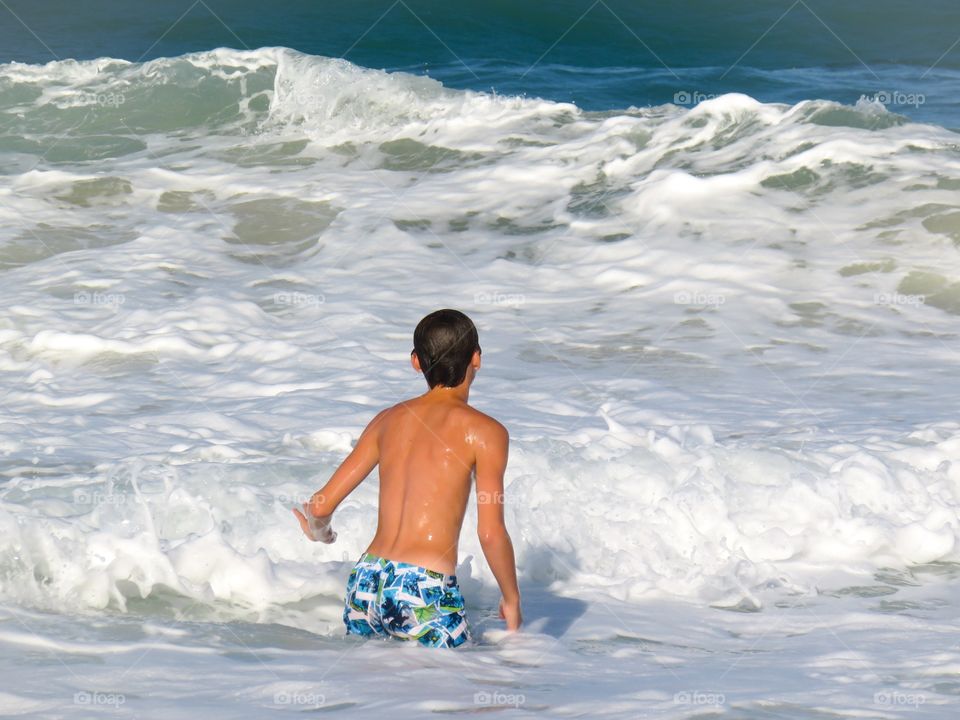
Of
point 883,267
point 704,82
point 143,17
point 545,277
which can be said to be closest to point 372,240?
point 545,277

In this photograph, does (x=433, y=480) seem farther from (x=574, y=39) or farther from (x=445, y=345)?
(x=574, y=39)

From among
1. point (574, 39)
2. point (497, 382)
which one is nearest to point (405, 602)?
point (497, 382)

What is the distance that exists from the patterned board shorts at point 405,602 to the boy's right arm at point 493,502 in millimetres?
144

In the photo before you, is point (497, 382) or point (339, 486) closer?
point (339, 486)

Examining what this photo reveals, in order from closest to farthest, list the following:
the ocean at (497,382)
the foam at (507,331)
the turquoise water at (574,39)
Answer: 1. the ocean at (497,382)
2. the foam at (507,331)
3. the turquoise water at (574,39)

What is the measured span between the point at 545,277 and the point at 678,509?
4.23 m

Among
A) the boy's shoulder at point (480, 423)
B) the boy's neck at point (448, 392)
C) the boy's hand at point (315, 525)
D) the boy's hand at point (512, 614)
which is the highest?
the boy's neck at point (448, 392)

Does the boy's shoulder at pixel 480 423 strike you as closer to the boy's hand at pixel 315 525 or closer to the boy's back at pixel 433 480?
the boy's back at pixel 433 480

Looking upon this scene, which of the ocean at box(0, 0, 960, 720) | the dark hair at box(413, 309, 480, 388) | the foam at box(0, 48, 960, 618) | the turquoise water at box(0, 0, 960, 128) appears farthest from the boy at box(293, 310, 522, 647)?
the turquoise water at box(0, 0, 960, 128)

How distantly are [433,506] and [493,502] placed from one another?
0.18 meters

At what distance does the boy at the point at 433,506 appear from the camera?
3.61 metres

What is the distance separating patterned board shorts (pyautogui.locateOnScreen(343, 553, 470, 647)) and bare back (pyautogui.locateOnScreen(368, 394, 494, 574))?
0.04 m

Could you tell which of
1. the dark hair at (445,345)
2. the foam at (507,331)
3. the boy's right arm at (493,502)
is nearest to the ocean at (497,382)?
the foam at (507,331)

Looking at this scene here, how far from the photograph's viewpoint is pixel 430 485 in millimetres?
3666
